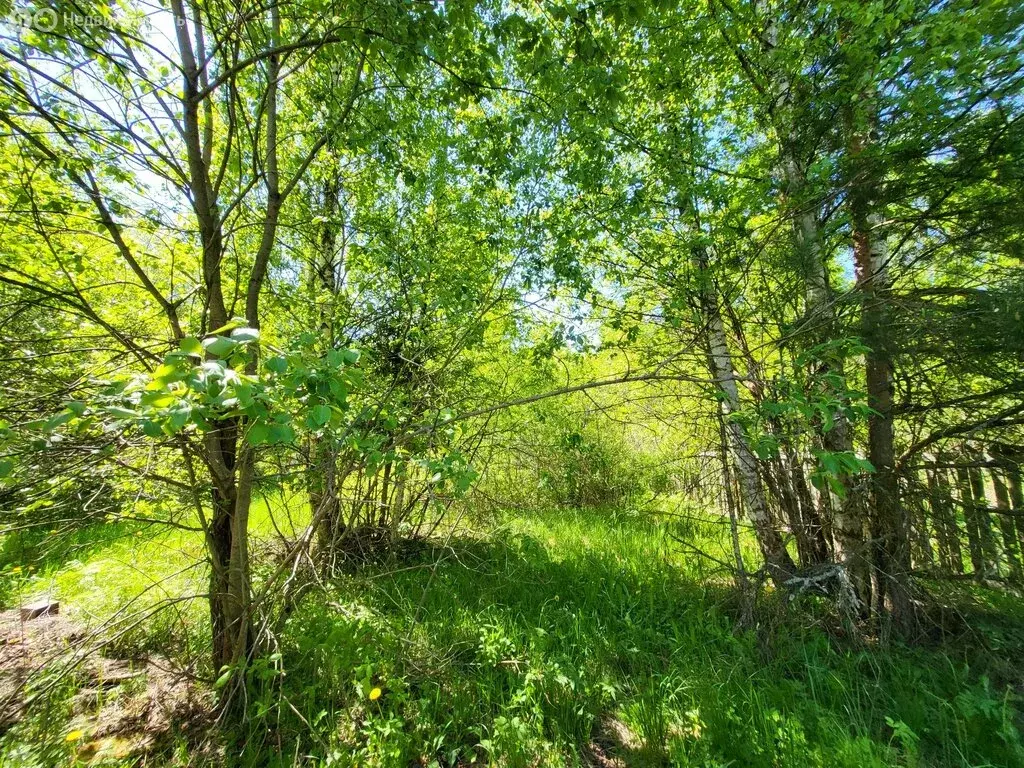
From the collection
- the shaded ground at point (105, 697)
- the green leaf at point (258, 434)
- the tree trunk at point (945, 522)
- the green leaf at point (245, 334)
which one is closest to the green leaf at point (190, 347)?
the green leaf at point (245, 334)

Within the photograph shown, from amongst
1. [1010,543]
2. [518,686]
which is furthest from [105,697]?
[1010,543]

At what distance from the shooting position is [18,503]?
182 cm

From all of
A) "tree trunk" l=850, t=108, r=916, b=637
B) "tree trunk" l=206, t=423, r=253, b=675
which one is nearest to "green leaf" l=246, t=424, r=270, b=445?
"tree trunk" l=206, t=423, r=253, b=675

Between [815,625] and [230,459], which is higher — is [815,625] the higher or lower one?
the lower one

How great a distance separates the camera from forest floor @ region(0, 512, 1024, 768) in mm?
1953

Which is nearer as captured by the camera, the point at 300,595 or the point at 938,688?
the point at 938,688

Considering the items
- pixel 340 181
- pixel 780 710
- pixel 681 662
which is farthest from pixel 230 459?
pixel 780 710

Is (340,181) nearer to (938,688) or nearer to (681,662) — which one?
(681,662)

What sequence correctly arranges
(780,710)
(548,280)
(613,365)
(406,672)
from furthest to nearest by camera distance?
1. (613,365)
2. (548,280)
3. (406,672)
4. (780,710)

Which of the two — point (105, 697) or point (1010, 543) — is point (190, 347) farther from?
point (1010, 543)

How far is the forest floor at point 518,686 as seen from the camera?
195 centimetres

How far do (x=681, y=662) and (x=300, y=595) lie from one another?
8.30 feet

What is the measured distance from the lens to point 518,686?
8.00 ft

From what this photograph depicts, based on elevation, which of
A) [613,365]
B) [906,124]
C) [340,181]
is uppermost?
[340,181]
